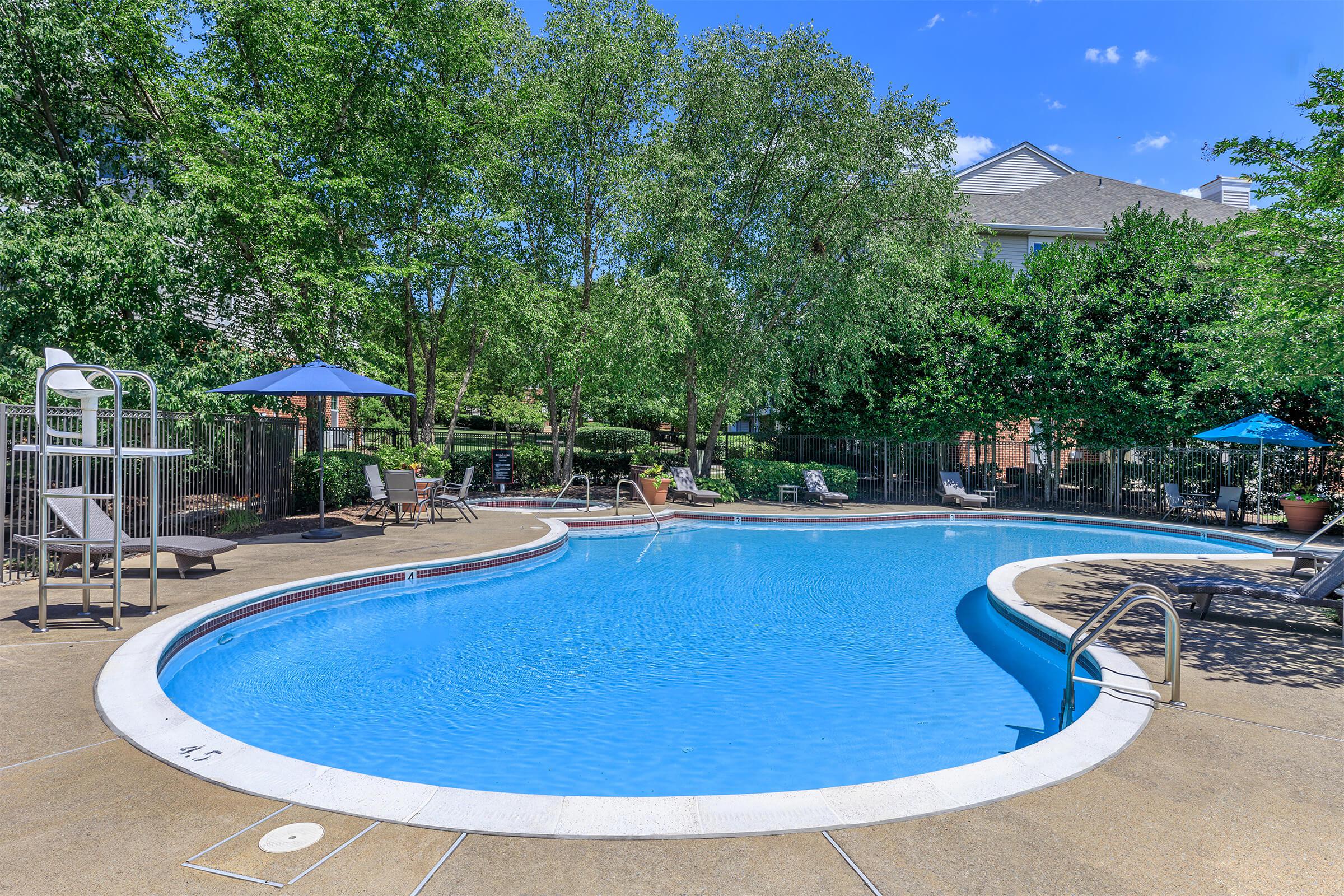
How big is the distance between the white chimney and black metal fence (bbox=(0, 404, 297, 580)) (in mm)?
38238

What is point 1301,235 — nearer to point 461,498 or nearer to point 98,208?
point 461,498

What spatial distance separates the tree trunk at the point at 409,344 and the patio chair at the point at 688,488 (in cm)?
662

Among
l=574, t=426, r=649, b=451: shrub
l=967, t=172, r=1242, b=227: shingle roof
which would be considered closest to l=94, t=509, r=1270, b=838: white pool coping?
l=574, t=426, r=649, b=451: shrub

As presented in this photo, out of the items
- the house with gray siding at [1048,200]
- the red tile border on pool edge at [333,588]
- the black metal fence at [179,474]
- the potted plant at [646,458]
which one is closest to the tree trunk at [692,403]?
the potted plant at [646,458]

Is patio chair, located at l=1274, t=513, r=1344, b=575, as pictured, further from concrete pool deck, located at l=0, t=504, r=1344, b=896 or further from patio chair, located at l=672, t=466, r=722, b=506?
patio chair, located at l=672, t=466, r=722, b=506

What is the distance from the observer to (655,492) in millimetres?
17234

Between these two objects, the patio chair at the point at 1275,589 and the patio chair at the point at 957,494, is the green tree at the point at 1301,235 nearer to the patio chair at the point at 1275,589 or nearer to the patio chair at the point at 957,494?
the patio chair at the point at 1275,589

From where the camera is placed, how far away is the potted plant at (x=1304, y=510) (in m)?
14.1

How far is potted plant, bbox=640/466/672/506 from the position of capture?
56.5 feet

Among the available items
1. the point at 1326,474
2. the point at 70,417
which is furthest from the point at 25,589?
the point at 1326,474

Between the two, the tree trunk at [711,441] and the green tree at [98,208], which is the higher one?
the green tree at [98,208]

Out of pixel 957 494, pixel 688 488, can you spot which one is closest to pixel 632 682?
pixel 688 488

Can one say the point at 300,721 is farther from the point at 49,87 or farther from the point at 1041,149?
the point at 1041,149

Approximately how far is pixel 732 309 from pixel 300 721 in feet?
46.6
